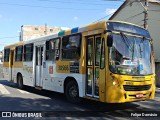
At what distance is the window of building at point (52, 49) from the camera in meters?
13.0

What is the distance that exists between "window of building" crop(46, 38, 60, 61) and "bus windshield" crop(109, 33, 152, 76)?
12.2ft

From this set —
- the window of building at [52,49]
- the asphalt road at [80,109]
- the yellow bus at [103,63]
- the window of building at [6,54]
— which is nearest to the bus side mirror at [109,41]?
the yellow bus at [103,63]

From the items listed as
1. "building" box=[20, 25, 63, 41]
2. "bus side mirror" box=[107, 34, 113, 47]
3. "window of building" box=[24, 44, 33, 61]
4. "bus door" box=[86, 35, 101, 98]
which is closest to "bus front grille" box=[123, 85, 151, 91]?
"bus door" box=[86, 35, 101, 98]

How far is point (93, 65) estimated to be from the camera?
10.5 metres

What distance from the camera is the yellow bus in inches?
380

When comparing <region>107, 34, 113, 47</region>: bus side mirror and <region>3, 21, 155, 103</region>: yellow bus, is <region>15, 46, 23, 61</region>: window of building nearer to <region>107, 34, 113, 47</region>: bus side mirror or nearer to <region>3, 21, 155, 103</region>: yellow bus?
<region>3, 21, 155, 103</region>: yellow bus

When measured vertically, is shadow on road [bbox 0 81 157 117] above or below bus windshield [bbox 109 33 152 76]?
below

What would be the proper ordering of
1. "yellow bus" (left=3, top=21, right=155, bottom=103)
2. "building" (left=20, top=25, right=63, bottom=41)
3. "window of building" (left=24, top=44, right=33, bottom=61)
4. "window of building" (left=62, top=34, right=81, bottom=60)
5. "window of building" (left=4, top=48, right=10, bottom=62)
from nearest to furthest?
"yellow bus" (left=3, top=21, right=155, bottom=103) → "window of building" (left=62, top=34, right=81, bottom=60) → "window of building" (left=24, top=44, right=33, bottom=61) → "window of building" (left=4, top=48, right=10, bottom=62) → "building" (left=20, top=25, right=63, bottom=41)

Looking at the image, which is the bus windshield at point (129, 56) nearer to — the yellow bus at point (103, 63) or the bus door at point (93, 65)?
the yellow bus at point (103, 63)

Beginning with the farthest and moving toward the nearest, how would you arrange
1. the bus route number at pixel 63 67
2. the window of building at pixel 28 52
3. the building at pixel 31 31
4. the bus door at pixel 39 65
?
1. the building at pixel 31 31
2. the window of building at pixel 28 52
3. the bus door at pixel 39 65
4. the bus route number at pixel 63 67

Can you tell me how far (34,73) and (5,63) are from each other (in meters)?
6.06

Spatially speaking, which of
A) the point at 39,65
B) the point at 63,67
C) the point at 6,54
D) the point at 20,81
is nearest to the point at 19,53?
the point at 20,81

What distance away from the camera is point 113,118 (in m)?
9.26

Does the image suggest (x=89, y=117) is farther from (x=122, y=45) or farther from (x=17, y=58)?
(x=17, y=58)
